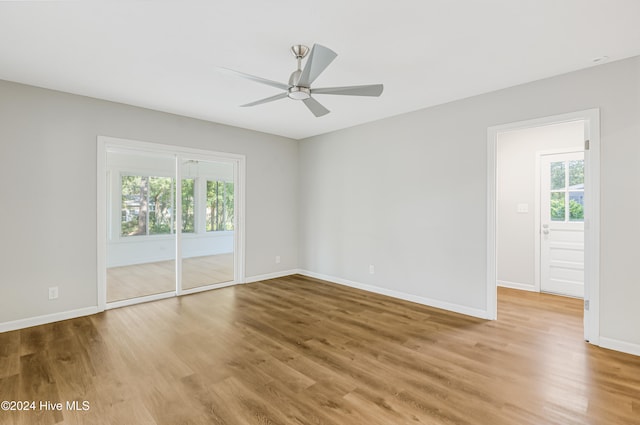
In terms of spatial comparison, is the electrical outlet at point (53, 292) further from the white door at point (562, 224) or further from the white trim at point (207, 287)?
the white door at point (562, 224)

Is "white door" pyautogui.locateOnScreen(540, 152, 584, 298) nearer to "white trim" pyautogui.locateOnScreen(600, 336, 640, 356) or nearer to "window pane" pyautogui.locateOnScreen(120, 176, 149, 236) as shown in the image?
"white trim" pyautogui.locateOnScreen(600, 336, 640, 356)

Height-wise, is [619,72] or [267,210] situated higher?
[619,72]

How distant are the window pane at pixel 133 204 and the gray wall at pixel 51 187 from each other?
5.79ft

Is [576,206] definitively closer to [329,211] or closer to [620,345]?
[620,345]

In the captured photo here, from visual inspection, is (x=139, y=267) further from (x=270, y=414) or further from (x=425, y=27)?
(x=425, y=27)

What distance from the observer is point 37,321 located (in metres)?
3.42

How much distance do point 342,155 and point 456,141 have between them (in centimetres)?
198

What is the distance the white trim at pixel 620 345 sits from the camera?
2.68m

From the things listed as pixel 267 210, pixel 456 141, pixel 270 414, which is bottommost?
pixel 270 414

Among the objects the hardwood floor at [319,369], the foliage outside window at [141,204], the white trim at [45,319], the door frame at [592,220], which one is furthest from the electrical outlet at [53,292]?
the door frame at [592,220]

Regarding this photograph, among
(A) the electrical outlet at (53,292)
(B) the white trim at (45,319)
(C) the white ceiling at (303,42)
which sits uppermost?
(C) the white ceiling at (303,42)

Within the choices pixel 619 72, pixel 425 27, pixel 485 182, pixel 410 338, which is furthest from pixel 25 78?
pixel 619 72

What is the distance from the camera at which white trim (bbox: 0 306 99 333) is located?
327 centimetres

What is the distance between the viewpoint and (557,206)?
4562mm
